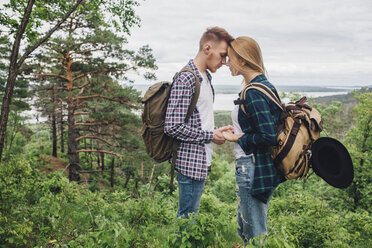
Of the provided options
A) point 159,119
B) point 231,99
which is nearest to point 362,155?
point 159,119

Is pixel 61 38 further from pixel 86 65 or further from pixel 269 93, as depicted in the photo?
pixel 269 93

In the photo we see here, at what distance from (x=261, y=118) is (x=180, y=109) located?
2.11 ft

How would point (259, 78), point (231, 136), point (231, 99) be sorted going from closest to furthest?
point (231, 99)
point (259, 78)
point (231, 136)

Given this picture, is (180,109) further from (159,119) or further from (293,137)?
(293,137)

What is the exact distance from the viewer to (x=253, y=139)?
1.76m

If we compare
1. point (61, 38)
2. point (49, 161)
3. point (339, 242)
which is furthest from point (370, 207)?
point (49, 161)

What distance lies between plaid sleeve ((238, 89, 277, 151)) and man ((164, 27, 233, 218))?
0.38 meters

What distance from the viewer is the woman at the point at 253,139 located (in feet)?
5.63

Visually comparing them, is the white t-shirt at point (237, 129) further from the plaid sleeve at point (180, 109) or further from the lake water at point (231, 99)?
the plaid sleeve at point (180, 109)

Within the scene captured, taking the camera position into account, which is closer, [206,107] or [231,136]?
[231,136]

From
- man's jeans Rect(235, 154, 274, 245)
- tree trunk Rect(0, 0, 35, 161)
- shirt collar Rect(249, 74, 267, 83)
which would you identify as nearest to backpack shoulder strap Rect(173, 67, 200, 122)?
shirt collar Rect(249, 74, 267, 83)

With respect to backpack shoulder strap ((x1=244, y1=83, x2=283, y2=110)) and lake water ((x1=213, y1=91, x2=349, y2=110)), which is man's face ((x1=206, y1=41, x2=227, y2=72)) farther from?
backpack shoulder strap ((x1=244, y1=83, x2=283, y2=110))

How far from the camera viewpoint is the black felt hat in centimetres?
172

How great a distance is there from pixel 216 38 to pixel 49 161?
2259 cm
